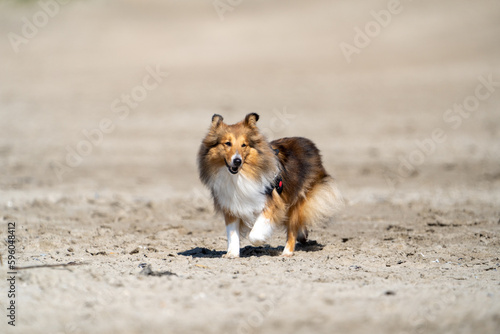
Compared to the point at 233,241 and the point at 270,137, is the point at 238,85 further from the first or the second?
the point at 233,241

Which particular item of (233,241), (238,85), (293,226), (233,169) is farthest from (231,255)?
(238,85)

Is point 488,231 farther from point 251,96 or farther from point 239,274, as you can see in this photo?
point 251,96

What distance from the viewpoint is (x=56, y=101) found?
2194 cm

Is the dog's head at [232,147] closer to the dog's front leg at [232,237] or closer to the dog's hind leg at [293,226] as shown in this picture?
the dog's front leg at [232,237]

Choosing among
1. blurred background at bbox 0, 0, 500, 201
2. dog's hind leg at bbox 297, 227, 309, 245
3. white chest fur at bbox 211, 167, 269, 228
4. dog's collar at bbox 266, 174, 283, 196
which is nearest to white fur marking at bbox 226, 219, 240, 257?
white chest fur at bbox 211, 167, 269, 228

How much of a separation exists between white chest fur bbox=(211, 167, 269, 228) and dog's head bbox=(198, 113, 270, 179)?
0.11 meters

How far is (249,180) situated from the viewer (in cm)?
728

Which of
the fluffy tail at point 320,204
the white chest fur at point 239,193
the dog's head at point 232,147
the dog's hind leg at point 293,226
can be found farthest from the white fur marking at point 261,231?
the fluffy tail at point 320,204

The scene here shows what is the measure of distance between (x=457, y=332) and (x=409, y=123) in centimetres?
1437

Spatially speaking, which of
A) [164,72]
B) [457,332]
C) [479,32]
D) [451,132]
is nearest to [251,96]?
[164,72]

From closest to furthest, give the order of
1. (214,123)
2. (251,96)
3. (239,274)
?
(239,274)
(214,123)
(251,96)

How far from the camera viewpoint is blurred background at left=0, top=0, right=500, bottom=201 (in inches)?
603

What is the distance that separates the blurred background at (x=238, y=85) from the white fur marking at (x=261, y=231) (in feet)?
17.9

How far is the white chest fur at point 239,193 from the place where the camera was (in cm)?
728
